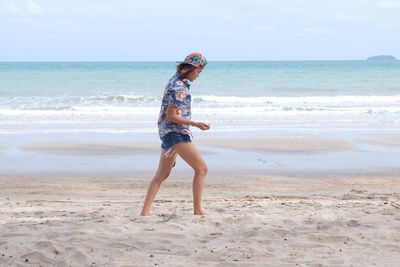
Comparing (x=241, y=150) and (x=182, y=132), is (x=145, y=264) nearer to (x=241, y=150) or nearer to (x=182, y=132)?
(x=182, y=132)

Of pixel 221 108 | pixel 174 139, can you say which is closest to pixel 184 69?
pixel 174 139

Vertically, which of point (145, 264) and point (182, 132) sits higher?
point (182, 132)

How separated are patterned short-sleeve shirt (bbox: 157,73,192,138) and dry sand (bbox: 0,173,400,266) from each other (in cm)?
79

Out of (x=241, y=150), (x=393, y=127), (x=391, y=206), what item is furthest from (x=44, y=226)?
(x=393, y=127)

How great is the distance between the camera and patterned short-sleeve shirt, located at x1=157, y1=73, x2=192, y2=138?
6188 mm

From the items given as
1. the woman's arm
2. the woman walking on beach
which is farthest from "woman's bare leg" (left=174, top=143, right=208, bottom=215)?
the woman's arm

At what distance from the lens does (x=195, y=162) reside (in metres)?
6.43

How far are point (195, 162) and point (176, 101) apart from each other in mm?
608

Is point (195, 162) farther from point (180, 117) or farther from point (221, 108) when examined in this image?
point (221, 108)

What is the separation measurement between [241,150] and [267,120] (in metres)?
6.47

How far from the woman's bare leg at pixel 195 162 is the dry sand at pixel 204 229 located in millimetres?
202

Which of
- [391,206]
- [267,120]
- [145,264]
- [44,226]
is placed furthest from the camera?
[267,120]

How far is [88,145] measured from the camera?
13.3 m

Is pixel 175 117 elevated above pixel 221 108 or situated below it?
below
